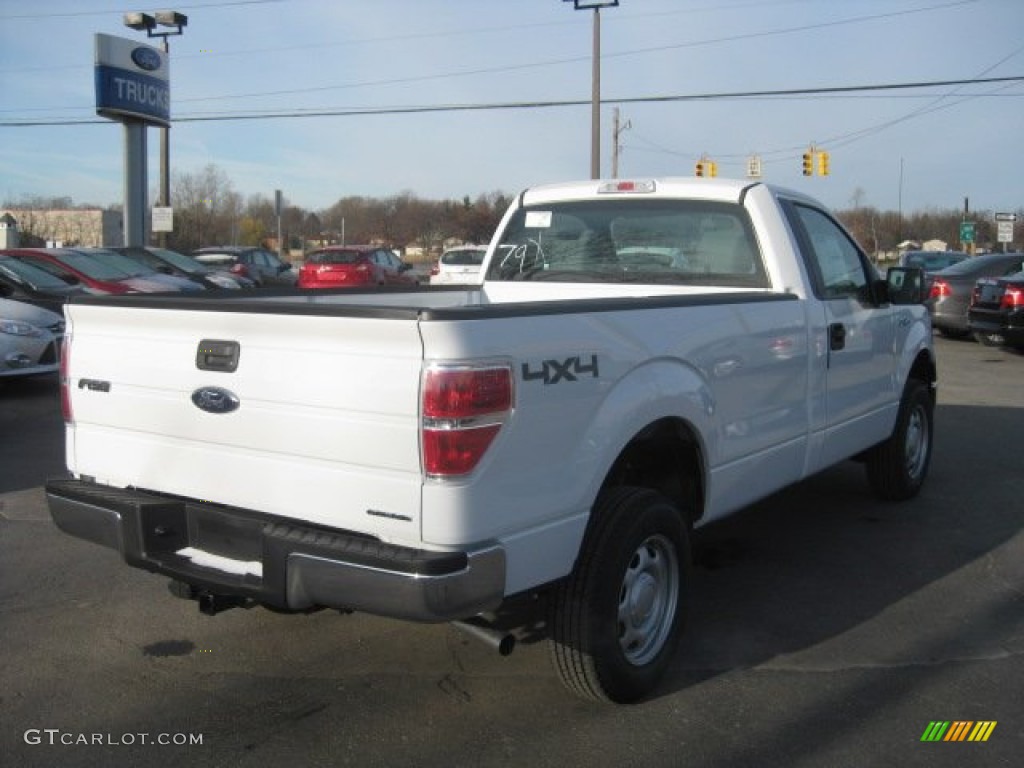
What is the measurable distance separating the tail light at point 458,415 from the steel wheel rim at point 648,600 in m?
0.94

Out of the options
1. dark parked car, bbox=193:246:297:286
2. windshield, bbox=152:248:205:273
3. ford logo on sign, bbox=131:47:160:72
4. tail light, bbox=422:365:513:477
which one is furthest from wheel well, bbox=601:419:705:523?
ford logo on sign, bbox=131:47:160:72

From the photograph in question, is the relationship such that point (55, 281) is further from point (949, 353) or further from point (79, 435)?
point (949, 353)

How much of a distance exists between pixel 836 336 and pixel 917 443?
1996 millimetres

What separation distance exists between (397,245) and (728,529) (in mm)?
59706

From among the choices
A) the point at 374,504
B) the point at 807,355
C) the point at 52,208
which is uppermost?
the point at 52,208

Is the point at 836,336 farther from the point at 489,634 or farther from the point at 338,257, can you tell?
the point at 338,257

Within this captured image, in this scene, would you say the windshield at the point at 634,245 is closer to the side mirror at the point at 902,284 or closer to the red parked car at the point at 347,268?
the side mirror at the point at 902,284

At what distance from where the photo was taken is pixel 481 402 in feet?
8.75

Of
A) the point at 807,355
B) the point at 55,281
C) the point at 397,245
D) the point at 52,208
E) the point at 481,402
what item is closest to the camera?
the point at 481,402

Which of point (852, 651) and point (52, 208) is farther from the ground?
point (52, 208)

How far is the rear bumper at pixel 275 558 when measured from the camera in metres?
2.67

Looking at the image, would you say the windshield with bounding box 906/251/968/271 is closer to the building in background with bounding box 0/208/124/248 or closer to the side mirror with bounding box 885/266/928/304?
the side mirror with bounding box 885/266/928/304

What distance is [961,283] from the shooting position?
1645 centimetres

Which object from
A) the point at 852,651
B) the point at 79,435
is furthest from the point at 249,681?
the point at 852,651
